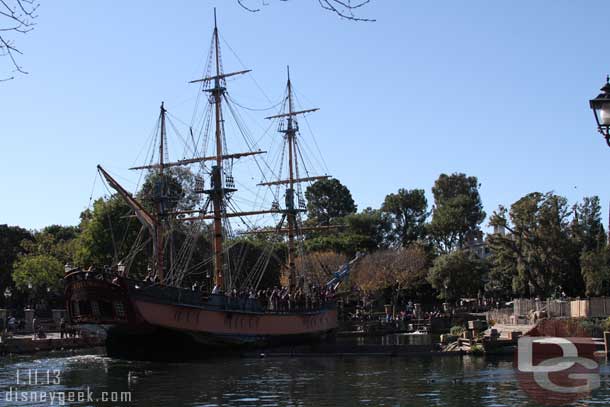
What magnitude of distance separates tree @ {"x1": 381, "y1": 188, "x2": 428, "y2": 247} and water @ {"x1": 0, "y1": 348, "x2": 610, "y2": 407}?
2365 inches

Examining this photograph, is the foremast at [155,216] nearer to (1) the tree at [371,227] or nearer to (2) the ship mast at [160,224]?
(2) the ship mast at [160,224]

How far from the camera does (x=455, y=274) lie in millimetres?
80000

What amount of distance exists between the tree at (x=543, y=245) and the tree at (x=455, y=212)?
1026 inches

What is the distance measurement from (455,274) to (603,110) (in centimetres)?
6818

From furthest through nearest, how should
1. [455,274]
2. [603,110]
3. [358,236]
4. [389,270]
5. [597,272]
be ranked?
[358,236] → [389,270] → [455,274] → [597,272] → [603,110]

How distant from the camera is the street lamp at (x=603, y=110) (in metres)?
12.9

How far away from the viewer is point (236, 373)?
3400 centimetres

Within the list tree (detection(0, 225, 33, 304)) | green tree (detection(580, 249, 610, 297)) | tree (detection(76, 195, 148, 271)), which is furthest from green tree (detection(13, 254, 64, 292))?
green tree (detection(580, 249, 610, 297))

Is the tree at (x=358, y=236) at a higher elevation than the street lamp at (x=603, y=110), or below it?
higher

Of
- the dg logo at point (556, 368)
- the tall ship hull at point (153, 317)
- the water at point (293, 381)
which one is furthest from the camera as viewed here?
the tall ship hull at point (153, 317)

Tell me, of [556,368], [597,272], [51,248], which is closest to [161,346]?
[556,368]

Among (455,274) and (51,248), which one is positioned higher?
(51,248)

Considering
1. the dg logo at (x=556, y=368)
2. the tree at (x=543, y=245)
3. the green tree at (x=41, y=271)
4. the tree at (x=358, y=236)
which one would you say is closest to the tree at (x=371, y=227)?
the tree at (x=358, y=236)

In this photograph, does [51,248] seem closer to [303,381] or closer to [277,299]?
[277,299]
